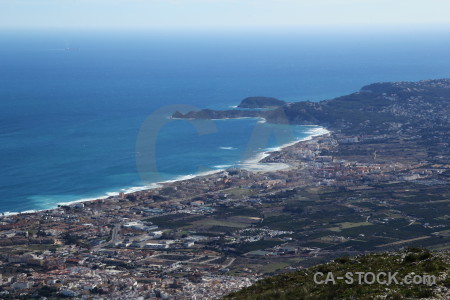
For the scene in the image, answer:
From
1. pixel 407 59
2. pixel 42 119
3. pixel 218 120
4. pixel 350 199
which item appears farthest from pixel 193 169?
pixel 407 59

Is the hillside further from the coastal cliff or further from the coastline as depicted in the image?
the coastal cliff

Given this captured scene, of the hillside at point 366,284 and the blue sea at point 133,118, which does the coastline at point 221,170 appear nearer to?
the blue sea at point 133,118

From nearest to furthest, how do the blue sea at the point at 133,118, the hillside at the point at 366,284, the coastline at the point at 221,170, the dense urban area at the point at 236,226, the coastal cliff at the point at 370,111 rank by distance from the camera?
the hillside at the point at 366,284
the dense urban area at the point at 236,226
the coastline at the point at 221,170
the blue sea at the point at 133,118
the coastal cliff at the point at 370,111

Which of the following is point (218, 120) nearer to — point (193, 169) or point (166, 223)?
point (193, 169)

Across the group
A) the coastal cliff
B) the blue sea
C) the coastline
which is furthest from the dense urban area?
the coastal cliff

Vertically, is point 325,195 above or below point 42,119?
below

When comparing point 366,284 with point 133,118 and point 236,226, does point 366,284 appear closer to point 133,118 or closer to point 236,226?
point 236,226

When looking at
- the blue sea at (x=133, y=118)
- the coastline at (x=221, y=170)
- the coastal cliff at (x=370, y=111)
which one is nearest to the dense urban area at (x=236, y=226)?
the coastline at (x=221, y=170)
